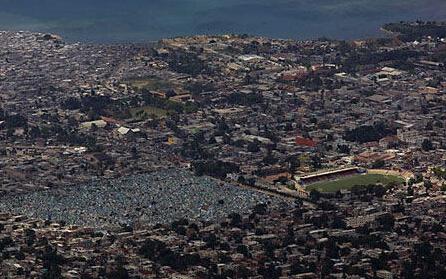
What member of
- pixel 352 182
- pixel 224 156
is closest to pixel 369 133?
pixel 224 156

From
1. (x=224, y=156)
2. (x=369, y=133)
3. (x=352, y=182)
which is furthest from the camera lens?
(x=369, y=133)

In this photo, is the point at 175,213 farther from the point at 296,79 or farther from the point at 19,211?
the point at 296,79

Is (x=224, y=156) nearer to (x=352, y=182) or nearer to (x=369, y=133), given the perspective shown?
(x=352, y=182)

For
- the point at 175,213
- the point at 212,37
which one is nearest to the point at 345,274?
the point at 175,213

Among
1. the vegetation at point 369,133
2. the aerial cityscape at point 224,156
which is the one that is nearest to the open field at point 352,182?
the aerial cityscape at point 224,156

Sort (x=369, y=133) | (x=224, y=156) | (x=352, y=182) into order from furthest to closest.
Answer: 1. (x=369, y=133)
2. (x=224, y=156)
3. (x=352, y=182)

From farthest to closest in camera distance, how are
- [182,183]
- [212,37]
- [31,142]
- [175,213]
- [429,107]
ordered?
[212,37] < [429,107] < [31,142] < [182,183] < [175,213]
